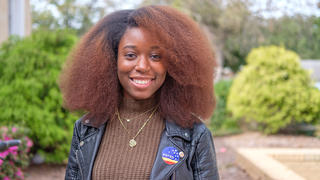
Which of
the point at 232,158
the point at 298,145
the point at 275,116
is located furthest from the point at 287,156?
the point at 275,116

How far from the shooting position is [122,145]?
1893 mm

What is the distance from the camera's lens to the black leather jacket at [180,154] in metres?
1.76

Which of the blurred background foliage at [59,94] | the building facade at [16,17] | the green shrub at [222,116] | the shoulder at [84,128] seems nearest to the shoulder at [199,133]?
the shoulder at [84,128]

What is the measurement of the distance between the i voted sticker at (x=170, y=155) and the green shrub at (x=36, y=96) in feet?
11.4

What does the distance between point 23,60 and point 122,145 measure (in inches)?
149

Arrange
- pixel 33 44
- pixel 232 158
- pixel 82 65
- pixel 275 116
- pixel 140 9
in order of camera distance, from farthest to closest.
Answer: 1. pixel 275 116
2. pixel 232 158
3. pixel 33 44
4. pixel 82 65
5. pixel 140 9

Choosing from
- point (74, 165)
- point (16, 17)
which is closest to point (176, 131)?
point (74, 165)

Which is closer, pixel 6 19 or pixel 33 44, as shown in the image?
pixel 33 44

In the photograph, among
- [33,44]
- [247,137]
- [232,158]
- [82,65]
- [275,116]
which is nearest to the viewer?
[82,65]

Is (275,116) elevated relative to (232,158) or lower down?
elevated

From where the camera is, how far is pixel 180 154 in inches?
70.3

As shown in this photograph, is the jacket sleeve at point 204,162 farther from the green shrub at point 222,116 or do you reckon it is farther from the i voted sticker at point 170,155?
the green shrub at point 222,116

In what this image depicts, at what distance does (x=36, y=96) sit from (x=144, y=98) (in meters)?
3.57

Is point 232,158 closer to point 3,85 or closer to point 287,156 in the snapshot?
point 287,156
